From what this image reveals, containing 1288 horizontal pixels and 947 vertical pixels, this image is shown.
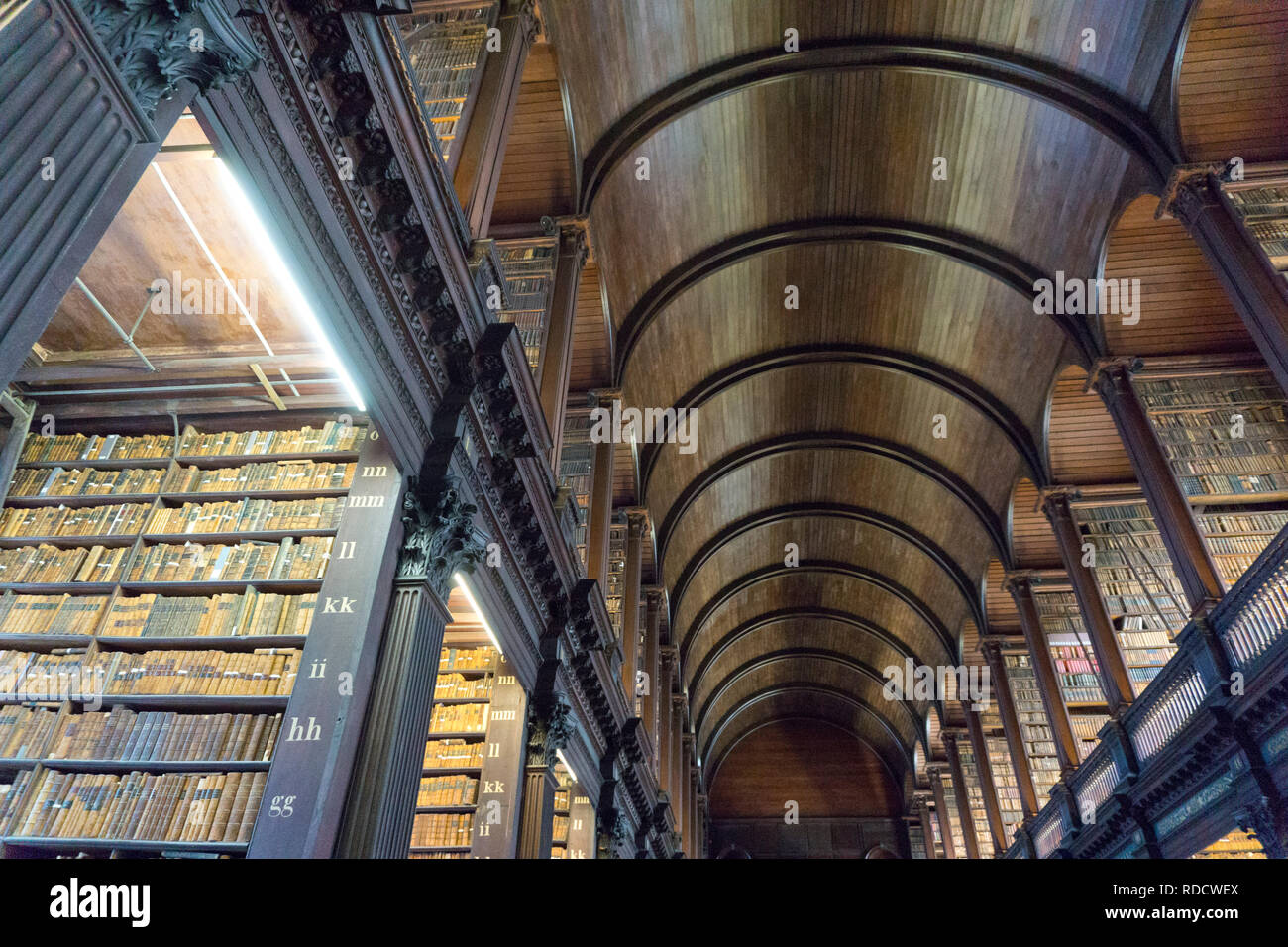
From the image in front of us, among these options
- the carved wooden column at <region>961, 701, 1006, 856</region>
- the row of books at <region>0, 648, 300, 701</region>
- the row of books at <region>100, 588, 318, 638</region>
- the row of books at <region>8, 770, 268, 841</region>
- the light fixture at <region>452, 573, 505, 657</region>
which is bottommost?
the row of books at <region>8, 770, 268, 841</region>

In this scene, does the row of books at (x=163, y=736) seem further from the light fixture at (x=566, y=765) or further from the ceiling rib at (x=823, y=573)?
the ceiling rib at (x=823, y=573)

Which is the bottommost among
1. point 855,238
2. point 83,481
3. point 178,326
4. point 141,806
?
point 141,806

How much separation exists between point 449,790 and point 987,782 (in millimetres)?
11841

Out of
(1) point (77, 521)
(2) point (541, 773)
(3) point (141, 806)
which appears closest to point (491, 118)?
(1) point (77, 521)

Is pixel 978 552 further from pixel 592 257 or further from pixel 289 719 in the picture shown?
pixel 289 719

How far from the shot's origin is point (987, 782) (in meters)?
13.9

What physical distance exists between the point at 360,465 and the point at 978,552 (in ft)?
42.3

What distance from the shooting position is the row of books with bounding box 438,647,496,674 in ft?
19.6

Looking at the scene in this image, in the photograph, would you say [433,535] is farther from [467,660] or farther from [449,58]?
[449,58]

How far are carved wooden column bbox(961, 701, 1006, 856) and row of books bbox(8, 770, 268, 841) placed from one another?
13.4 metres

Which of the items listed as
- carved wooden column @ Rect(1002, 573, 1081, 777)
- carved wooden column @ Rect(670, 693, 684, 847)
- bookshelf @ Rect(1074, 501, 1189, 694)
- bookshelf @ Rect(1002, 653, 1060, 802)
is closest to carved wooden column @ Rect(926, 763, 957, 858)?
bookshelf @ Rect(1002, 653, 1060, 802)

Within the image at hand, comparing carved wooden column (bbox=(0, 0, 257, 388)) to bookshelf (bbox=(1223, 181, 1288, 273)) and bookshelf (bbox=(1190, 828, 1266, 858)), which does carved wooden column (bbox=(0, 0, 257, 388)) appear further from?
bookshelf (bbox=(1190, 828, 1266, 858))
